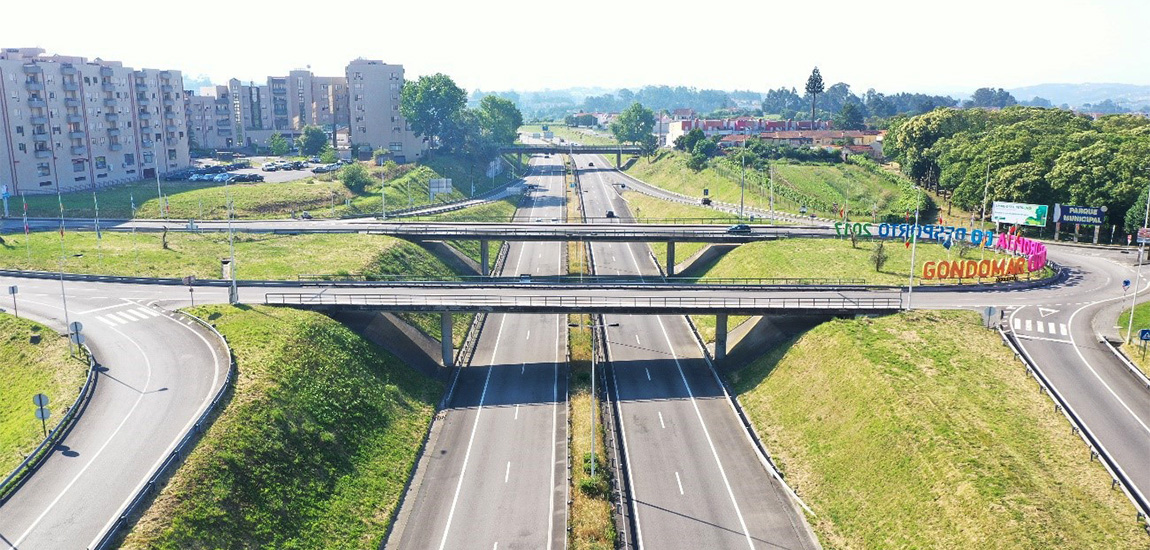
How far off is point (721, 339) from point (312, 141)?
146 meters

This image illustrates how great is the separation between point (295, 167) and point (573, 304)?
392 ft

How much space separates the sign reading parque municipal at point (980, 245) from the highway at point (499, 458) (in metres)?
36.2

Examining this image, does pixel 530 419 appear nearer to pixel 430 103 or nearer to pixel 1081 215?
pixel 1081 215

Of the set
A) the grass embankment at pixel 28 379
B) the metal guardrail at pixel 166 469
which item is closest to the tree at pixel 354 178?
the grass embankment at pixel 28 379

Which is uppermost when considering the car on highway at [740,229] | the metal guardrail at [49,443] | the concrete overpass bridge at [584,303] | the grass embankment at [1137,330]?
the car on highway at [740,229]

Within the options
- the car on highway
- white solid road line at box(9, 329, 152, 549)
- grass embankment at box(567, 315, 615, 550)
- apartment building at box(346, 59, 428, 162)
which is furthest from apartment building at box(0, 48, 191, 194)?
grass embankment at box(567, 315, 615, 550)

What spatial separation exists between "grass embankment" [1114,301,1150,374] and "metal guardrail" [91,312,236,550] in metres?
63.0

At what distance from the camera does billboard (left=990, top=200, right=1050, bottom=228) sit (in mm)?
98750

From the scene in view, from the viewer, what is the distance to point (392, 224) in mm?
111625

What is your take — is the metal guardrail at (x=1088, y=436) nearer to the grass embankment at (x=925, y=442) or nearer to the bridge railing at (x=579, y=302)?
the grass embankment at (x=925, y=442)

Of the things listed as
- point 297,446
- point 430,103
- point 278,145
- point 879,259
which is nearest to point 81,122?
point 278,145

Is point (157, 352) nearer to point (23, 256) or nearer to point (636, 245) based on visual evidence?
point (23, 256)

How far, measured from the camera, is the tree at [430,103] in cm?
17712

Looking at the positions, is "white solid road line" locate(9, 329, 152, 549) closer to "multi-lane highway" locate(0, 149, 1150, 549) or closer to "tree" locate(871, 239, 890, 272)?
"multi-lane highway" locate(0, 149, 1150, 549)
